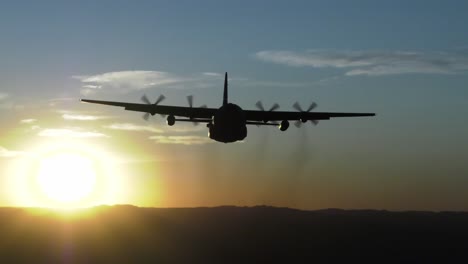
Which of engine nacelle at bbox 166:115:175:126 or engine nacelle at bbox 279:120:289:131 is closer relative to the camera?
engine nacelle at bbox 166:115:175:126

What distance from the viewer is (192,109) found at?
298ft

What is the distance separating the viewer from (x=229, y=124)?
80.9m

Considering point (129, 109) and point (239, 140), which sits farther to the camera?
point (129, 109)

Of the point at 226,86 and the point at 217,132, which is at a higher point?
the point at 226,86

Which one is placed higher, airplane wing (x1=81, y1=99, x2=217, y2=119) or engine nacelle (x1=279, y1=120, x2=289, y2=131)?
airplane wing (x1=81, y1=99, x2=217, y2=119)

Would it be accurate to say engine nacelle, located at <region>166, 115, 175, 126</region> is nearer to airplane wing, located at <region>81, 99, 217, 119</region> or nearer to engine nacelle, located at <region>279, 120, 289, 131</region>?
airplane wing, located at <region>81, 99, 217, 119</region>

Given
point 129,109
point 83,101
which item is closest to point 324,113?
point 129,109

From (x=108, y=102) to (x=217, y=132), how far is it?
1860 cm

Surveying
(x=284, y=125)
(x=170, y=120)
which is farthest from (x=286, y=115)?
(x=170, y=120)

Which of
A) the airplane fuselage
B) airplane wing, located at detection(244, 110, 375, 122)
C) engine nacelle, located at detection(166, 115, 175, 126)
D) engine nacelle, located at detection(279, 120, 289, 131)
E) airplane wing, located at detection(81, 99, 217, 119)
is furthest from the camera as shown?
airplane wing, located at detection(244, 110, 375, 122)

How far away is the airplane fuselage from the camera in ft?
265

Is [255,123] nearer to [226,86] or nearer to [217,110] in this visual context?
[217,110]

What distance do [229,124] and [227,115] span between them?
3.80ft

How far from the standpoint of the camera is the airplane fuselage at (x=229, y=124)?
80688 millimetres
